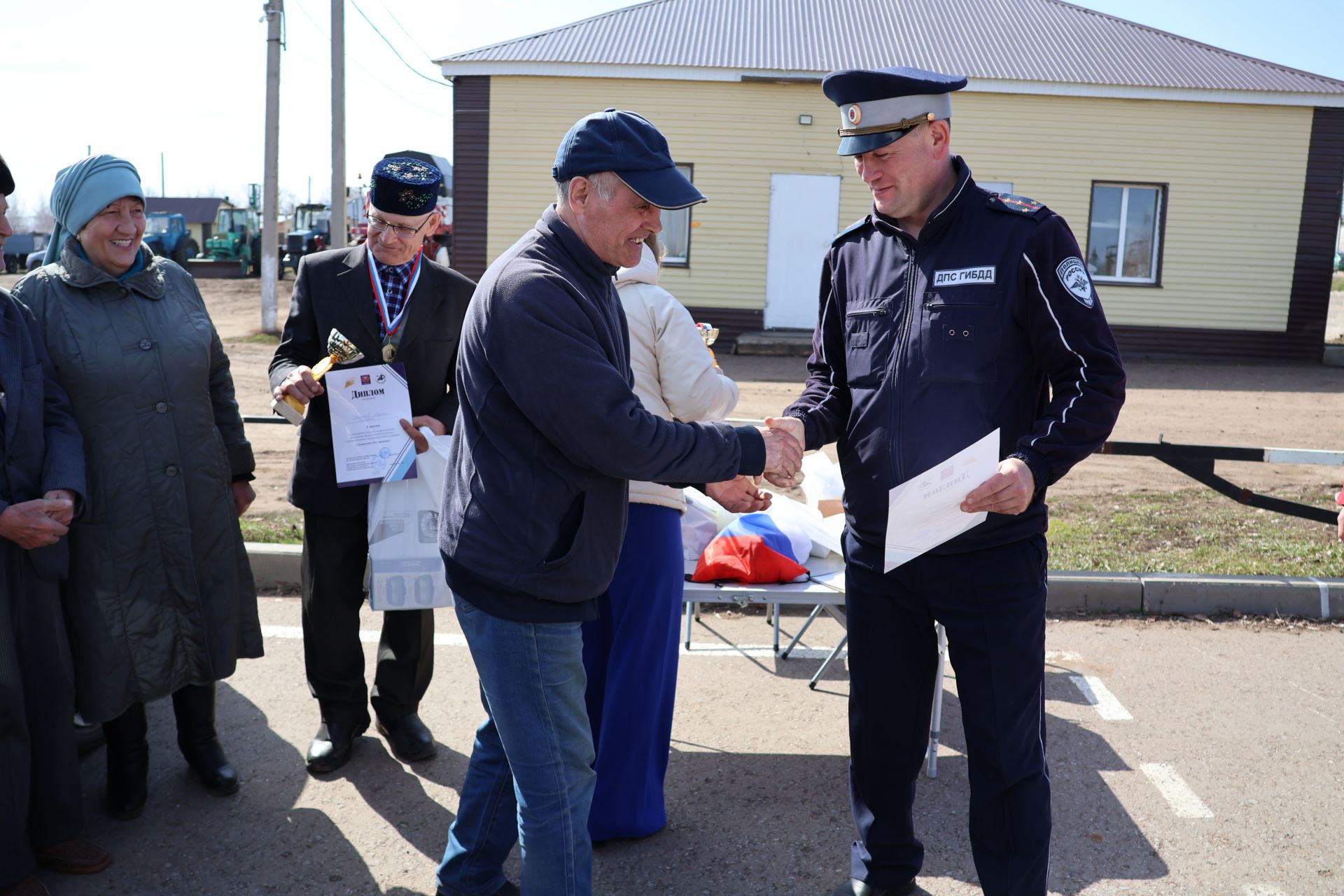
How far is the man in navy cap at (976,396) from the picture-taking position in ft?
9.12

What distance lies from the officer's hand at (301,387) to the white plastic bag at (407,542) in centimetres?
40

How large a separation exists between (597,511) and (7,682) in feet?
6.28

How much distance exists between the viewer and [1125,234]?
19.3 meters

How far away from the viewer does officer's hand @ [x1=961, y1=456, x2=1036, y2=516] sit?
2.68 m

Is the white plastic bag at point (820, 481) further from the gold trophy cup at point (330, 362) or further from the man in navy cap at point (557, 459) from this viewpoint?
the man in navy cap at point (557, 459)

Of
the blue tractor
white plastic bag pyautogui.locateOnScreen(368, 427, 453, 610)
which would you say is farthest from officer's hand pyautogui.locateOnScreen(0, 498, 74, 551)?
the blue tractor

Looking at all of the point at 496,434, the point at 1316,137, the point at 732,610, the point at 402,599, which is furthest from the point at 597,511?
the point at 1316,137

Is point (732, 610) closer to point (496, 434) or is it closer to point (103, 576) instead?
point (103, 576)

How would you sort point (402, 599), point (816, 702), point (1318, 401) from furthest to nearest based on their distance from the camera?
point (1318, 401), point (816, 702), point (402, 599)

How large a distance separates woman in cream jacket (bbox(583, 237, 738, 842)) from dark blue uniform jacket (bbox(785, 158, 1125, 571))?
545 millimetres

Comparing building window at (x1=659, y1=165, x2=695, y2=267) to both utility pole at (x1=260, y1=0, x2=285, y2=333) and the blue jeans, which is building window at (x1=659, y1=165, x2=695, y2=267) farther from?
the blue jeans

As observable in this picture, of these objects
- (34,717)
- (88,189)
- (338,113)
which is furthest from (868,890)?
(338,113)

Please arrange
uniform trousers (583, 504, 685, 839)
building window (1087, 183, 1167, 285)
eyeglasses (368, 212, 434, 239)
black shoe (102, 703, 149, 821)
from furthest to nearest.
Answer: building window (1087, 183, 1167, 285) < eyeglasses (368, 212, 434, 239) < black shoe (102, 703, 149, 821) < uniform trousers (583, 504, 685, 839)

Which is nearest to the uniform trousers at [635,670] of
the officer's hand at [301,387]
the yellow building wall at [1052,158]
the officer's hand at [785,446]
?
the officer's hand at [785,446]
